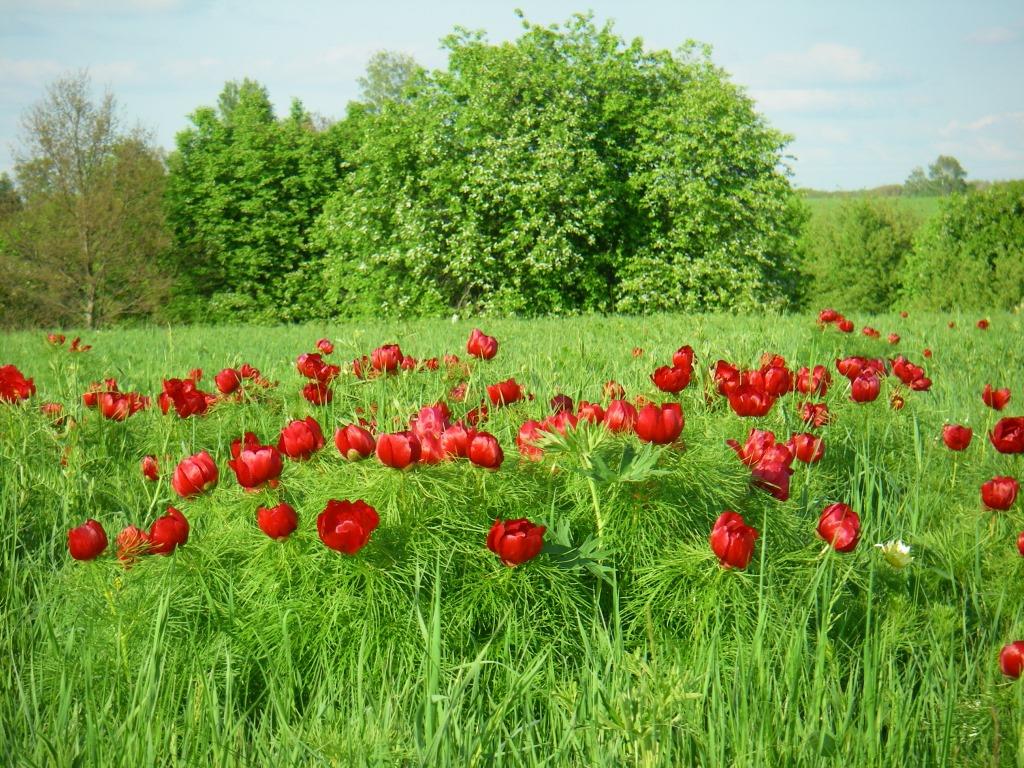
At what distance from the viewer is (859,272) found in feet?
75.5

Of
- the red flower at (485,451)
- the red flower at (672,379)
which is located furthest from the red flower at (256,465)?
the red flower at (672,379)

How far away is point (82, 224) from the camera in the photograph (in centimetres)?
2083

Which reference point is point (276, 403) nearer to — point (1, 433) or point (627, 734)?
point (1, 433)

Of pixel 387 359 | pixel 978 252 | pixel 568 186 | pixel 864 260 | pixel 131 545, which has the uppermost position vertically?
pixel 568 186

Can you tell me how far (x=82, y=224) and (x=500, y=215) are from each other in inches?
387

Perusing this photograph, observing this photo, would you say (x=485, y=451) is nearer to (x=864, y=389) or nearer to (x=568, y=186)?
(x=864, y=389)

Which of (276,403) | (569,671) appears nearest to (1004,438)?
(569,671)

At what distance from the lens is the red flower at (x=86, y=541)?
194 cm

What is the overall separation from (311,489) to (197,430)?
1386 mm

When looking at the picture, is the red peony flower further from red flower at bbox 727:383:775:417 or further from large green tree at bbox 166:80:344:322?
large green tree at bbox 166:80:344:322

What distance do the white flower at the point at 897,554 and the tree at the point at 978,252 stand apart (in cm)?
1433

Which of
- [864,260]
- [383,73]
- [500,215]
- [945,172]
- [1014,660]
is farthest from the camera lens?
[945,172]

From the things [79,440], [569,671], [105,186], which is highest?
[105,186]

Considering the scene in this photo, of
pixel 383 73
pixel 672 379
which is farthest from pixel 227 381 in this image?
pixel 383 73
